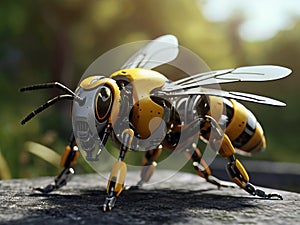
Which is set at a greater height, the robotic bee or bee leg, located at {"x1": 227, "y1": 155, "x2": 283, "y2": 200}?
the robotic bee

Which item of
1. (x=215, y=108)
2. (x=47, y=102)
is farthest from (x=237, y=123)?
(x=47, y=102)

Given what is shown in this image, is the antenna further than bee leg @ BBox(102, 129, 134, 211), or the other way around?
the antenna

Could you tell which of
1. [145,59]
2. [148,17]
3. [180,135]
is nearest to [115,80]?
[180,135]

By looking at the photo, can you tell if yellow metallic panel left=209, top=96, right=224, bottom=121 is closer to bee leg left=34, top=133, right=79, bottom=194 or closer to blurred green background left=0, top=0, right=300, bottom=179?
bee leg left=34, top=133, right=79, bottom=194

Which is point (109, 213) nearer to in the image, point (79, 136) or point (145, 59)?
point (79, 136)

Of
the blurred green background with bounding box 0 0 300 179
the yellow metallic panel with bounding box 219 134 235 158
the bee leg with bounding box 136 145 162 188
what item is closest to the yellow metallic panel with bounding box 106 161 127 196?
the yellow metallic panel with bounding box 219 134 235 158

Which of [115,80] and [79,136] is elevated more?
[115,80]

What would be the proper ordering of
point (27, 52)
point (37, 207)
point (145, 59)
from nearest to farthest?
point (37, 207) → point (145, 59) → point (27, 52)
